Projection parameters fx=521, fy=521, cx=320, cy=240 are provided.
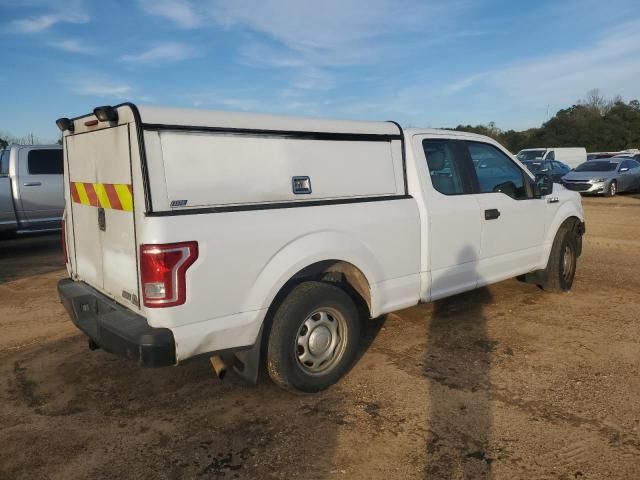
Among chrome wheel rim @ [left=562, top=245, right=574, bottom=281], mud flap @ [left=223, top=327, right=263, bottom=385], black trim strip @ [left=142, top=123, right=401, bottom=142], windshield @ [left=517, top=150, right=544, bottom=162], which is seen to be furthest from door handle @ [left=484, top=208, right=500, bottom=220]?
windshield @ [left=517, top=150, right=544, bottom=162]

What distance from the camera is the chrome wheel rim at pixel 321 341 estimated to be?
371 centimetres

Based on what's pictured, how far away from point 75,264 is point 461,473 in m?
3.18

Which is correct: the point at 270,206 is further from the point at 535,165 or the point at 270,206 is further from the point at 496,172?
the point at 535,165

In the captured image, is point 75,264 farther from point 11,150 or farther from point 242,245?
point 11,150

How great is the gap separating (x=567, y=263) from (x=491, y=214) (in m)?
2.00

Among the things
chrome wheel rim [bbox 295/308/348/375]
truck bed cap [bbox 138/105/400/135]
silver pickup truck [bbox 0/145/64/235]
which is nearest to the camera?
truck bed cap [bbox 138/105/400/135]

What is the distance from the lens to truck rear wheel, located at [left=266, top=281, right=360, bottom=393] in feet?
11.4

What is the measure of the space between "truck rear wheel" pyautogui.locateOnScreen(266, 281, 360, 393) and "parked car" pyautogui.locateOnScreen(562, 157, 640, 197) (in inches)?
737

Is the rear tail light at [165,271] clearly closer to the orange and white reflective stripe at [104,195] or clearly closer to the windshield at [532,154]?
the orange and white reflective stripe at [104,195]

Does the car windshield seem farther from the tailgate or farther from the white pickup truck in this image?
the tailgate

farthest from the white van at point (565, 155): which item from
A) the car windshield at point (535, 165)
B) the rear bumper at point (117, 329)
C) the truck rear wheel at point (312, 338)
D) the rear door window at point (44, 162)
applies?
the rear bumper at point (117, 329)

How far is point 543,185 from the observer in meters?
5.58

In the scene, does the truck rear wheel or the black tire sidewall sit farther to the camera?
the black tire sidewall

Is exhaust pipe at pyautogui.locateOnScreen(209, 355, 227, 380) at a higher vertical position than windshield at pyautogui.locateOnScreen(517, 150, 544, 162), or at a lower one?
lower
